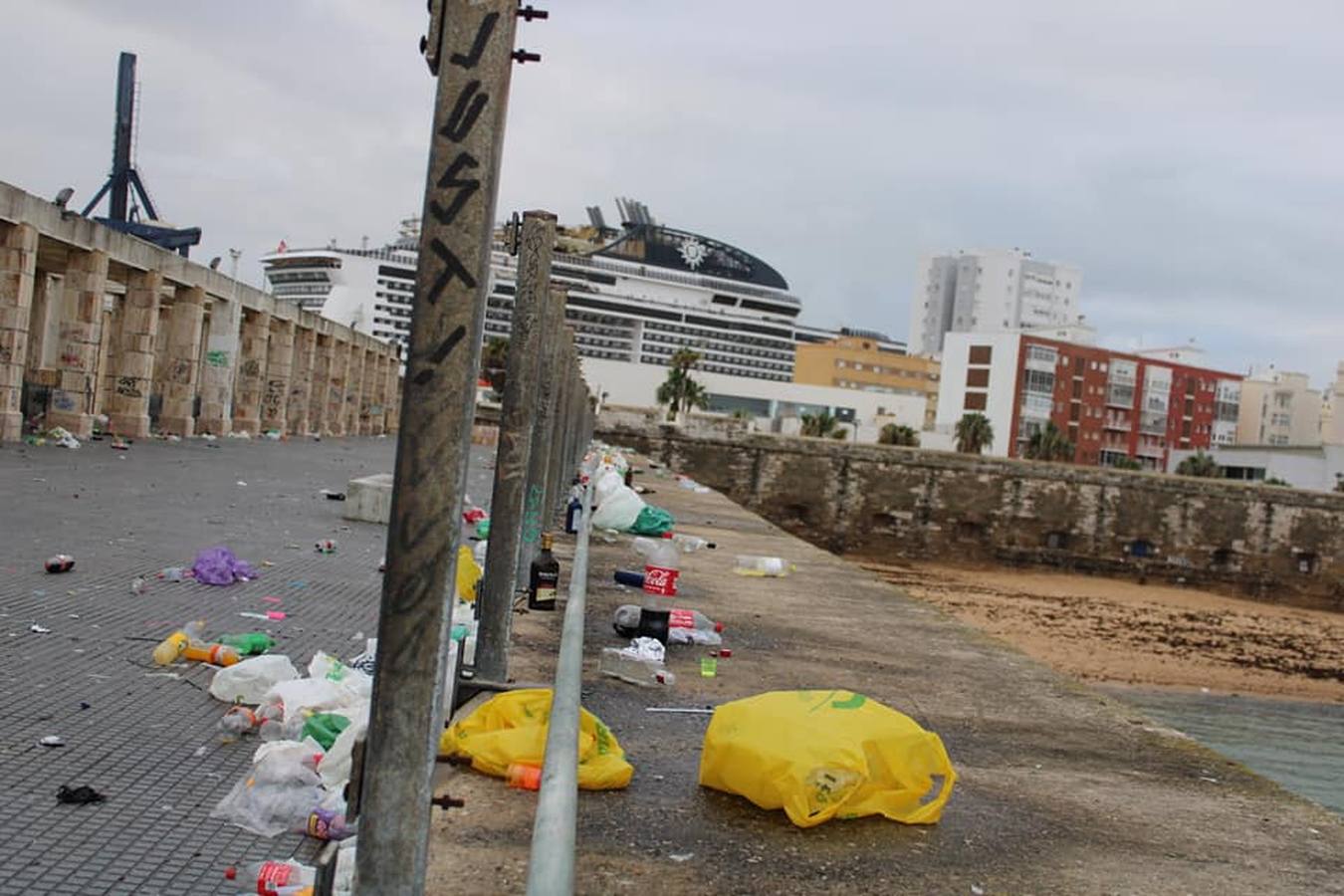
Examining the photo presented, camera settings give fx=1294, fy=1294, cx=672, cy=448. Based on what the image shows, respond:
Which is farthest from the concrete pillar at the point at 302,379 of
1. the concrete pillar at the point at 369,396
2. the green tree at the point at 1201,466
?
the green tree at the point at 1201,466

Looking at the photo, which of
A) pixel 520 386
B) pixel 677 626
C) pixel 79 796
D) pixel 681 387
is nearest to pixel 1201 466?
pixel 681 387

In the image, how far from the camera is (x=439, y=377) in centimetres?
246

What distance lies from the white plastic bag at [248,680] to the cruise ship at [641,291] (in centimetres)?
10338

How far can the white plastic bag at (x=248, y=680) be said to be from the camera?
5199mm

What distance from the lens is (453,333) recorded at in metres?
2.46

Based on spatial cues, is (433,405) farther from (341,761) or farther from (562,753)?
(341,761)

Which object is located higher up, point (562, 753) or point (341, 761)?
point (562, 753)

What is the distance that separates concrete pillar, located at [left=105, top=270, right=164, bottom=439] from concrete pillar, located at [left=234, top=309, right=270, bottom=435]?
684 centimetres

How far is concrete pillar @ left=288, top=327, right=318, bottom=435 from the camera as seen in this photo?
34469mm

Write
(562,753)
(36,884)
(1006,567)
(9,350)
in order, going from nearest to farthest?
1. (562,753)
2. (36,884)
3. (9,350)
4. (1006,567)

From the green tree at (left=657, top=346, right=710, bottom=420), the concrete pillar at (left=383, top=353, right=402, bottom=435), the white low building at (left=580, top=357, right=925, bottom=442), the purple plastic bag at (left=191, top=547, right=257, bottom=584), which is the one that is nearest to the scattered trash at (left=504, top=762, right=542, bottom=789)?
the purple plastic bag at (left=191, top=547, right=257, bottom=584)

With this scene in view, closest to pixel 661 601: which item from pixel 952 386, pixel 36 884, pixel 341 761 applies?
pixel 341 761

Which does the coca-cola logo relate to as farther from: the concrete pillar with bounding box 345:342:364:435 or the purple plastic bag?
the concrete pillar with bounding box 345:342:364:435

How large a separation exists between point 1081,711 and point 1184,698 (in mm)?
15280
